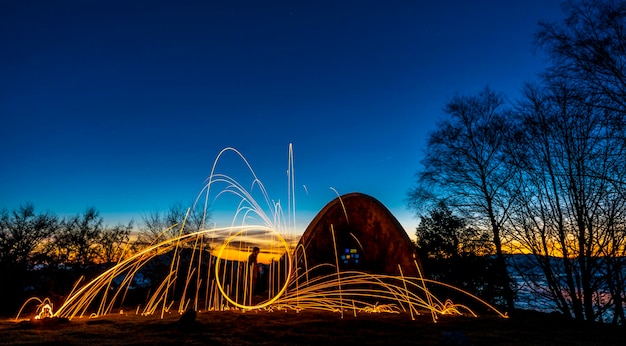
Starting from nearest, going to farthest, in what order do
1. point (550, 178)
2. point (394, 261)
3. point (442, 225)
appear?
point (550, 178), point (394, 261), point (442, 225)

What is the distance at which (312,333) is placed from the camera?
8.48m

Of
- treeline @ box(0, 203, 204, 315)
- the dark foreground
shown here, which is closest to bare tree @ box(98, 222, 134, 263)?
treeline @ box(0, 203, 204, 315)

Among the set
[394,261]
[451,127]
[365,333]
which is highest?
[451,127]

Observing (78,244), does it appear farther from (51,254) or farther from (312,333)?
(312,333)

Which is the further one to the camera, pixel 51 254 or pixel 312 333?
pixel 51 254

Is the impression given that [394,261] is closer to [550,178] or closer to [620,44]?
[550,178]

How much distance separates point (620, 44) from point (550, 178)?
14.3 feet

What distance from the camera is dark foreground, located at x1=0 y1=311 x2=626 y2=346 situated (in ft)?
24.1

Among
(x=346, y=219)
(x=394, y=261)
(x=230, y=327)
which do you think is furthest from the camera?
(x=346, y=219)

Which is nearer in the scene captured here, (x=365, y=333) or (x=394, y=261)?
(x=365, y=333)

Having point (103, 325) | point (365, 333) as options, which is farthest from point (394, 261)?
point (103, 325)

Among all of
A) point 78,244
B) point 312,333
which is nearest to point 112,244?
point 78,244

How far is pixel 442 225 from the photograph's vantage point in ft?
78.9

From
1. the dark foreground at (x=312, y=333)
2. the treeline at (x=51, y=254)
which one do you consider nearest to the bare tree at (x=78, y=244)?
the treeline at (x=51, y=254)
